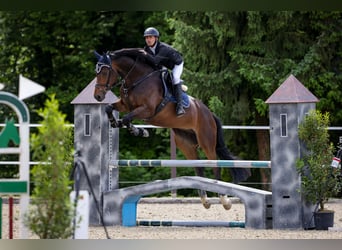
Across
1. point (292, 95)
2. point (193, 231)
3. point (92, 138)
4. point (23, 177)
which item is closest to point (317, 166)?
point (292, 95)

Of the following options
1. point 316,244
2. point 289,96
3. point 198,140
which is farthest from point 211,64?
point 316,244

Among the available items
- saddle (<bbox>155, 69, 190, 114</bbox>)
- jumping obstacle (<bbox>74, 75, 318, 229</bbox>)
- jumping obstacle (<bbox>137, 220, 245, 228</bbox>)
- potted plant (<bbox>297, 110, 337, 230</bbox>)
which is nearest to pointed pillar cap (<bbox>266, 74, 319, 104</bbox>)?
jumping obstacle (<bbox>74, 75, 318, 229</bbox>)

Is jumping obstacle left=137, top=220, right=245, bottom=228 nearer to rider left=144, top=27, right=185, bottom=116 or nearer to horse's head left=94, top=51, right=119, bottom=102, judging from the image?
rider left=144, top=27, right=185, bottom=116

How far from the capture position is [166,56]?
6.15 meters

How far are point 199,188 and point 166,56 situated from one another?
1109 millimetres

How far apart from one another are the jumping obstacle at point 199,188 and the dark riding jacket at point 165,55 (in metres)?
0.97

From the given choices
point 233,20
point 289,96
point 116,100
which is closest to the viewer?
point 289,96

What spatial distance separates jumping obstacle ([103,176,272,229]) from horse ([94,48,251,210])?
475 mm

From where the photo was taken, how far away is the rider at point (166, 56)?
6.05m

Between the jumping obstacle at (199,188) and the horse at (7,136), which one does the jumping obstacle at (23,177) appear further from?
the jumping obstacle at (199,188)

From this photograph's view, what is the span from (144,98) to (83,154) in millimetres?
673

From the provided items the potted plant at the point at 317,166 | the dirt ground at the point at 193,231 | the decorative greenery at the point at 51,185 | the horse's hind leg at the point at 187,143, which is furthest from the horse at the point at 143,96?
the decorative greenery at the point at 51,185

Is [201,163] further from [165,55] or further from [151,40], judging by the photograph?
[151,40]

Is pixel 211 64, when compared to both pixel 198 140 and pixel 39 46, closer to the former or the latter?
pixel 39 46
